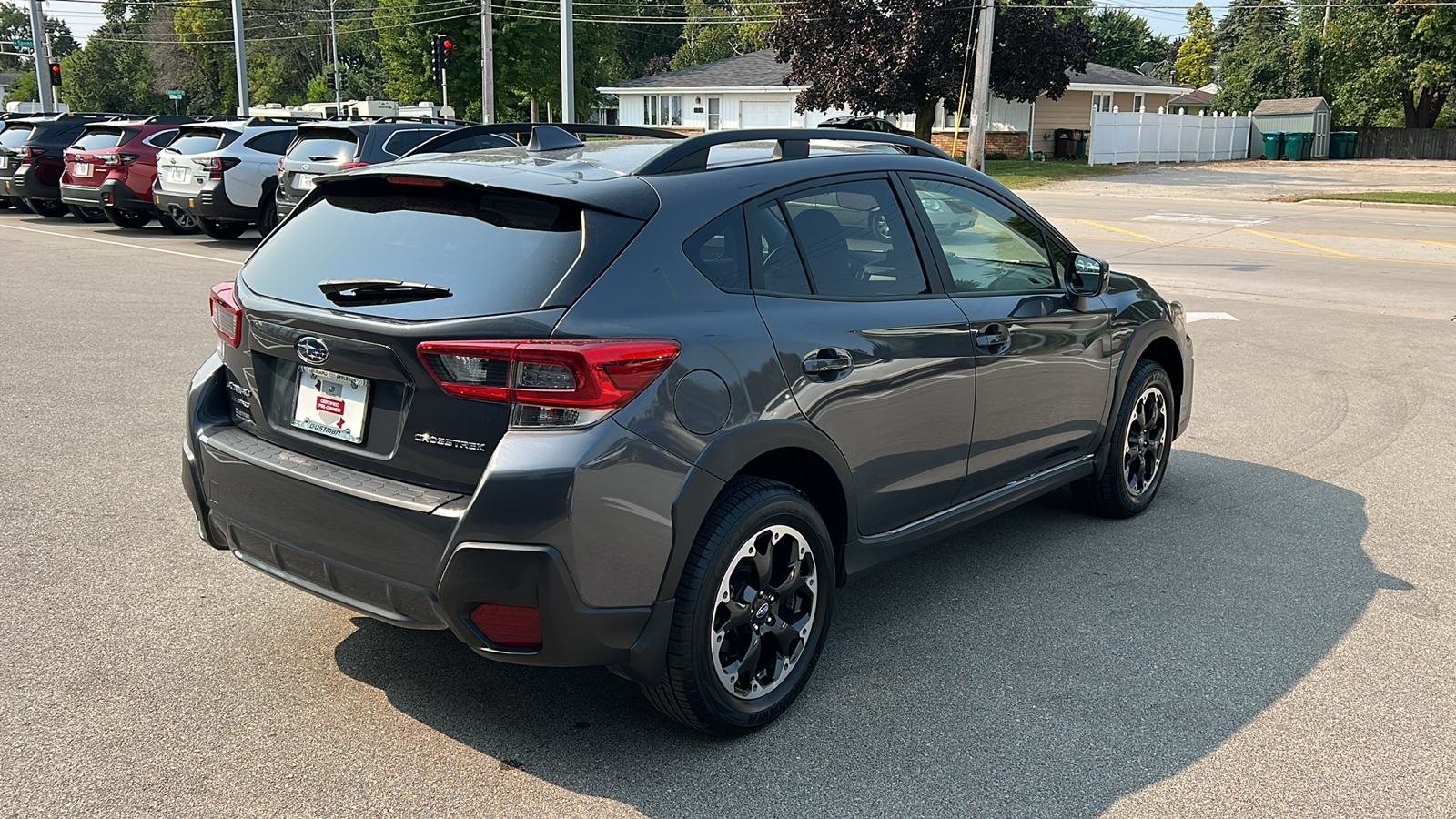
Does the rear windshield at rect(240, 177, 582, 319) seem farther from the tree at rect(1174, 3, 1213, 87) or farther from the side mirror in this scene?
the tree at rect(1174, 3, 1213, 87)

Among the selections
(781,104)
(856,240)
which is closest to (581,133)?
(856,240)

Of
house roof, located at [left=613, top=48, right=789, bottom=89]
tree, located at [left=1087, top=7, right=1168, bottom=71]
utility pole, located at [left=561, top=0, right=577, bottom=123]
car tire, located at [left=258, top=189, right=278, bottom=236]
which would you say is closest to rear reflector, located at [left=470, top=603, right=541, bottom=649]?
car tire, located at [left=258, top=189, right=278, bottom=236]

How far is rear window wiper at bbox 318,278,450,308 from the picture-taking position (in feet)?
10.7

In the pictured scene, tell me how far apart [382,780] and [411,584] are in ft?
1.84

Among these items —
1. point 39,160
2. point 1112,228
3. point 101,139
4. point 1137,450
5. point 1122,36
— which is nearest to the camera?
point 1137,450

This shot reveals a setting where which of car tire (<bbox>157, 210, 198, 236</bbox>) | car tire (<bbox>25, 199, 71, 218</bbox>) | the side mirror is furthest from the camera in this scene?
car tire (<bbox>25, 199, 71, 218</bbox>)

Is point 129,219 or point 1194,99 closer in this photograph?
point 129,219

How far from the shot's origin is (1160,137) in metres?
44.9

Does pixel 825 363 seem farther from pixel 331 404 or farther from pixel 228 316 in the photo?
pixel 228 316

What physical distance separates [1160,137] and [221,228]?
36111mm

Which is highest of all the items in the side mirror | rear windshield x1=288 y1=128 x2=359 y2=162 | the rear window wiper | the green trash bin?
the green trash bin

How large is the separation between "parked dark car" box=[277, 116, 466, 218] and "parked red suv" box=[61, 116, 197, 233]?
3.67 metres

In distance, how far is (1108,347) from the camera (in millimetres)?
5195

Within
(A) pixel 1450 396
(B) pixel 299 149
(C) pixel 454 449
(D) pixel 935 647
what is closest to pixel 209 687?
(C) pixel 454 449
